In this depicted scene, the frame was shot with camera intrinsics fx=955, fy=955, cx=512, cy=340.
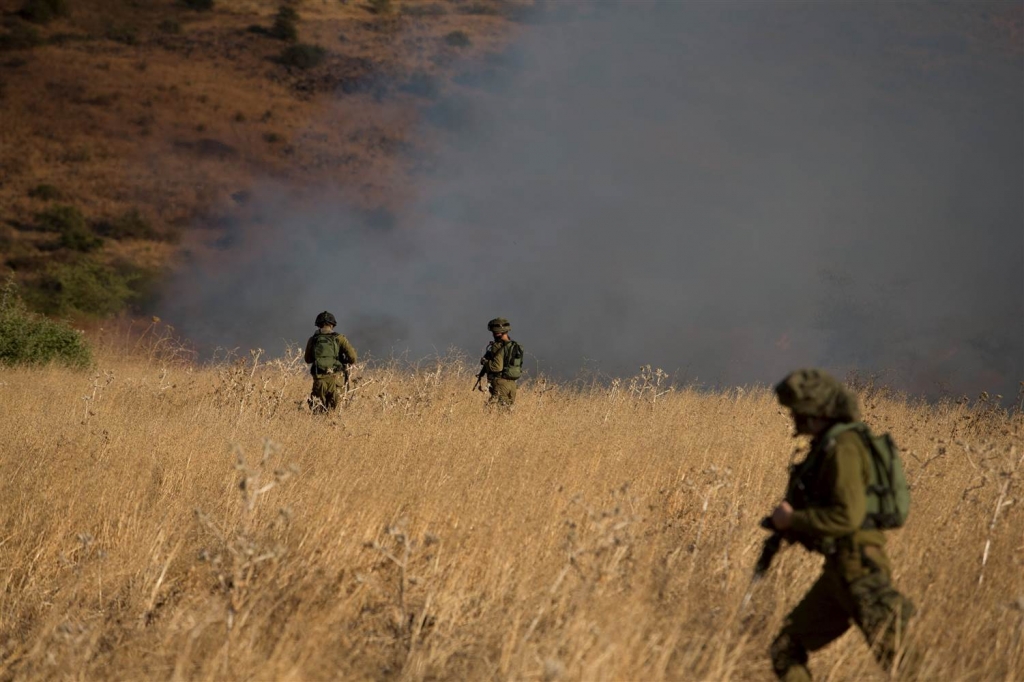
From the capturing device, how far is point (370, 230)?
2959cm

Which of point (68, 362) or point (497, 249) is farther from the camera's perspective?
point (497, 249)

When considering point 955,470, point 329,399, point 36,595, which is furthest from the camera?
point 329,399

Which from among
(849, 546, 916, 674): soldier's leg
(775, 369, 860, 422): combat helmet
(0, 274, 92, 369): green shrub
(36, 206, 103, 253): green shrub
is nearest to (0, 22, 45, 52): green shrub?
(36, 206, 103, 253): green shrub

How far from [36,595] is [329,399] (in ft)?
16.4

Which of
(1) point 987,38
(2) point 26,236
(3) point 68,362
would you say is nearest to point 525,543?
(3) point 68,362

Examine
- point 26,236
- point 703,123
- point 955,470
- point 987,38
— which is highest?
point 987,38

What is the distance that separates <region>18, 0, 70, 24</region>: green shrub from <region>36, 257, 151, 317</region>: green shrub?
22698 millimetres

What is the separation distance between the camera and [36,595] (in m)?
4.57

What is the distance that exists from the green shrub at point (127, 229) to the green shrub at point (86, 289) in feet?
12.0

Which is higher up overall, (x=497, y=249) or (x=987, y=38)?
(x=987, y=38)

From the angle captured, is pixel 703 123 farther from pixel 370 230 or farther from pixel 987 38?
pixel 370 230

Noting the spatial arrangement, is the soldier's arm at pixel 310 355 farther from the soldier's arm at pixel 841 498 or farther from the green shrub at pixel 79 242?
the green shrub at pixel 79 242

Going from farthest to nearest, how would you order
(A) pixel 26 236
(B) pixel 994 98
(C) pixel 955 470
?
(B) pixel 994 98, (A) pixel 26 236, (C) pixel 955 470

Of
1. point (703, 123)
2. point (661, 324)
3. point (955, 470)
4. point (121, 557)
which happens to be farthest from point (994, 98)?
point (121, 557)
